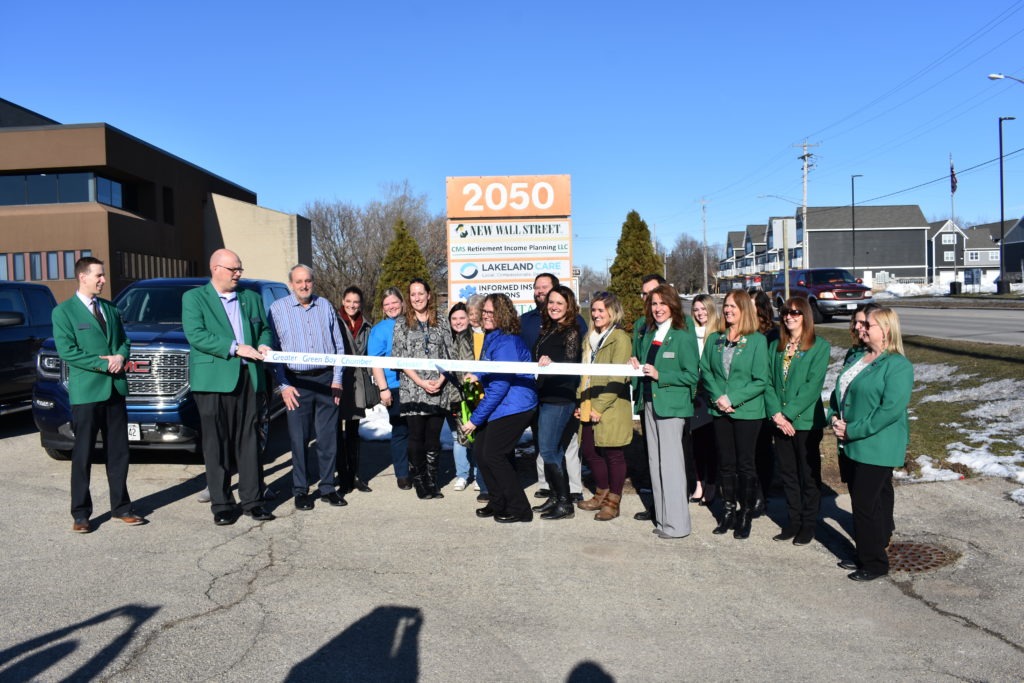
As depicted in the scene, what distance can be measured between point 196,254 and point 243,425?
37.6 meters

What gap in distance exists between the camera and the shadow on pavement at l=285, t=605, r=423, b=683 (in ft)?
12.7

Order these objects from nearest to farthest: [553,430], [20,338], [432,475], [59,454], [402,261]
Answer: [553,430] < [432,475] < [59,454] < [20,338] < [402,261]

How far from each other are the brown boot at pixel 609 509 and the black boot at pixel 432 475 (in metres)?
1.65

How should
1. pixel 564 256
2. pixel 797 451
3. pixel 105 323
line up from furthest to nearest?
pixel 564 256 → pixel 105 323 → pixel 797 451

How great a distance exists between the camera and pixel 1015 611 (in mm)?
4621

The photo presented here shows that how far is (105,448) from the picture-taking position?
21.3ft

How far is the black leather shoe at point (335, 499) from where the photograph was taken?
720cm

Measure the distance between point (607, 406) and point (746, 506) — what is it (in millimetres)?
1327

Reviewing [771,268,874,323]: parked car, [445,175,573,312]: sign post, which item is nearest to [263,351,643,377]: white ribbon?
[445,175,573,312]: sign post

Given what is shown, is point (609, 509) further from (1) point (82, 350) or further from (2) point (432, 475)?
(1) point (82, 350)

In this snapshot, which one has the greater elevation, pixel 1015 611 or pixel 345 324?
pixel 345 324

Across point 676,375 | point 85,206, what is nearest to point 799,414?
point 676,375

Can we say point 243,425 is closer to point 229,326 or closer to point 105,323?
point 229,326

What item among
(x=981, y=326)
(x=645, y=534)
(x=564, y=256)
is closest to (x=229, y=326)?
(x=645, y=534)
